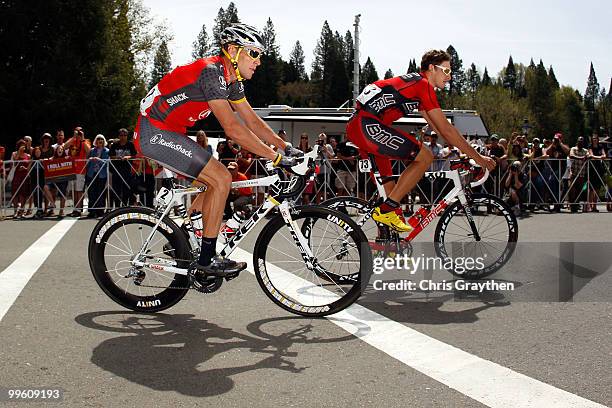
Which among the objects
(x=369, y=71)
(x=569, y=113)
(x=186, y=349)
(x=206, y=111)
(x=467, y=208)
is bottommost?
(x=186, y=349)

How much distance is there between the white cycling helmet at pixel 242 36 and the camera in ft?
18.8

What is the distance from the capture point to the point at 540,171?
17.8 meters

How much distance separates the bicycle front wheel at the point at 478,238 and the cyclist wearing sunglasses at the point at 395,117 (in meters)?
0.44

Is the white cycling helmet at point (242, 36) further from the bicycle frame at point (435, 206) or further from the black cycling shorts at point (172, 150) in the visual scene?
the bicycle frame at point (435, 206)

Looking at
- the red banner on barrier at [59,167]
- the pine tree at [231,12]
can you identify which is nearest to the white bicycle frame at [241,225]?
the red banner on barrier at [59,167]

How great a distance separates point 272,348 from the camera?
5.03 m

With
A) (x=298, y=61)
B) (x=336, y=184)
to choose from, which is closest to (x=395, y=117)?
(x=336, y=184)

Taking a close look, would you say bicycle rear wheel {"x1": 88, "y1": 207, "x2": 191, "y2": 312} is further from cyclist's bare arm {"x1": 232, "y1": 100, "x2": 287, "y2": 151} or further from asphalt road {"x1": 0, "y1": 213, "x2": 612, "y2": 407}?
cyclist's bare arm {"x1": 232, "y1": 100, "x2": 287, "y2": 151}

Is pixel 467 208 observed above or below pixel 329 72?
below

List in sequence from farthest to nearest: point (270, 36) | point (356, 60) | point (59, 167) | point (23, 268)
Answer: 1. point (270, 36)
2. point (356, 60)
3. point (59, 167)
4. point (23, 268)

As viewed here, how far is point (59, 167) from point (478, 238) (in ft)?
37.6

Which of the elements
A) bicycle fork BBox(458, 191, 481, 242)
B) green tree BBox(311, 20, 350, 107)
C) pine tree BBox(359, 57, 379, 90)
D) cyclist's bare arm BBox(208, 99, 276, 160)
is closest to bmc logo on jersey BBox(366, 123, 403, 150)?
bicycle fork BBox(458, 191, 481, 242)

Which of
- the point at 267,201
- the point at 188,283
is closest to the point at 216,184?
the point at 267,201

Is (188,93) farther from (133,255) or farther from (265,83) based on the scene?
(265,83)
